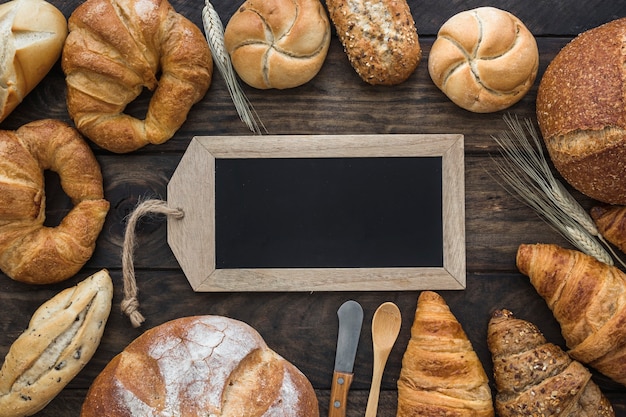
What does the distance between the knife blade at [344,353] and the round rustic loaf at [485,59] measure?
32.2 inches

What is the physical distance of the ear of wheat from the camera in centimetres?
206

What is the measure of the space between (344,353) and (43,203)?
116cm

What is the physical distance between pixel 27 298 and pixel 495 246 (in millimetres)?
1680

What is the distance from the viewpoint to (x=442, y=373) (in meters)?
1.97

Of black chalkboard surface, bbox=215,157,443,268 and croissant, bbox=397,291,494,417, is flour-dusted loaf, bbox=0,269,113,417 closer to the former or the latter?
black chalkboard surface, bbox=215,157,443,268

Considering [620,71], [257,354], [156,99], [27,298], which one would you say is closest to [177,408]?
[257,354]

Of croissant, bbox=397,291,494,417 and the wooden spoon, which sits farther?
the wooden spoon

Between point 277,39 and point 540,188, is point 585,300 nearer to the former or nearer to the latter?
point 540,188

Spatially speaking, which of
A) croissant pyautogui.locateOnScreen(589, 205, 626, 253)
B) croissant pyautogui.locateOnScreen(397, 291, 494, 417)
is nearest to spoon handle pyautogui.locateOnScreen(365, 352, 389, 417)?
croissant pyautogui.locateOnScreen(397, 291, 494, 417)

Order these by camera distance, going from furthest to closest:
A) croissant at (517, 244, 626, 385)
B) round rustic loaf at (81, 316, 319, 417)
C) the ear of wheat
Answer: the ear of wheat → croissant at (517, 244, 626, 385) → round rustic loaf at (81, 316, 319, 417)

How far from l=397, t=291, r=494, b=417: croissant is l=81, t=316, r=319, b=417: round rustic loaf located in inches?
13.6

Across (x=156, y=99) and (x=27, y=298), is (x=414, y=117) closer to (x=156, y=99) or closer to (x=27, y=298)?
(x=156, y=99)

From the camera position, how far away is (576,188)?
2.04 m

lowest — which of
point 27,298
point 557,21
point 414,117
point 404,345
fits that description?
point 404,345
